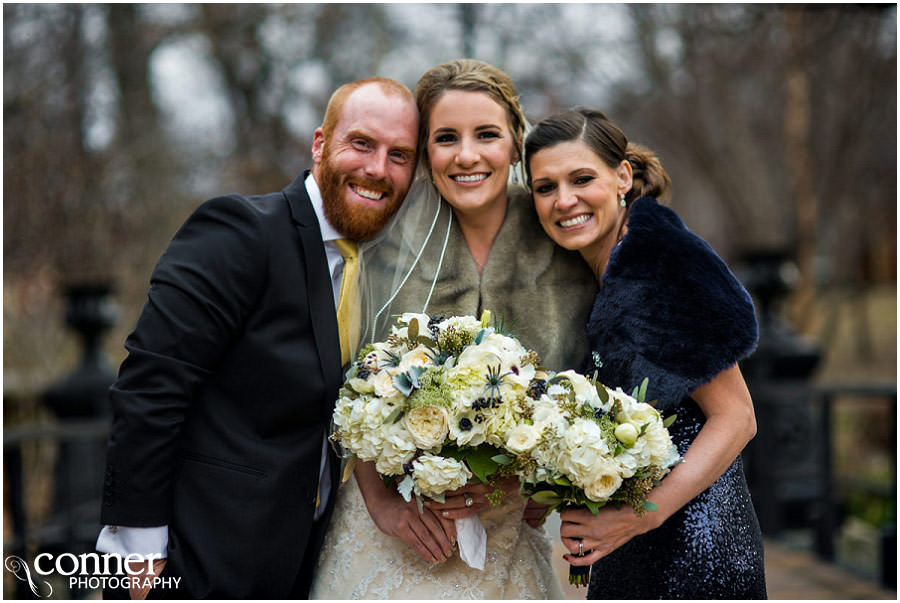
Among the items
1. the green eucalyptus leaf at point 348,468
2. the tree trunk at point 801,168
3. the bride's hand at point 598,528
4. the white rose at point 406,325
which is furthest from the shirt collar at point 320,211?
the tree trunk at point 801,168

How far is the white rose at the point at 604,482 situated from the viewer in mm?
2252

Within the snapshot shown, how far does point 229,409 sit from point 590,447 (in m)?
1.29

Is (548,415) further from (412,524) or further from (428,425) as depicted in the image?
(412,524)

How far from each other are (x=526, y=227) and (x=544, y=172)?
0.89 ft

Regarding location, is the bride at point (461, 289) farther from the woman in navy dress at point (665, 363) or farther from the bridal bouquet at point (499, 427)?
the bridal bouquet at point (499, 427)

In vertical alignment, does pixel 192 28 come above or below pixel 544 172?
above

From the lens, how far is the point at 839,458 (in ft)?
36.4

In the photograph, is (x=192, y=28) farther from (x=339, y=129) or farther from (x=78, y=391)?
(x=339, y=129)

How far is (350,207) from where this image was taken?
9.72ft

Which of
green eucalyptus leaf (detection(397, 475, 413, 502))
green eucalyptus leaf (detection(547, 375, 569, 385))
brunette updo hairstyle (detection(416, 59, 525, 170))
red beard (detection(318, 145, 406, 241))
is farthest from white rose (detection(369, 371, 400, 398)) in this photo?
brunette updo hairstyle (detection(416, 59, 525, 170))

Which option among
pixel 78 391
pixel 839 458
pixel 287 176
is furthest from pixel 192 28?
pixel 839 458

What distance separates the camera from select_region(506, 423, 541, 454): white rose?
2.26m

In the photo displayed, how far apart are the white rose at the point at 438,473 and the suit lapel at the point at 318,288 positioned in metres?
0.54

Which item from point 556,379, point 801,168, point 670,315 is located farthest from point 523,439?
point 801,168
